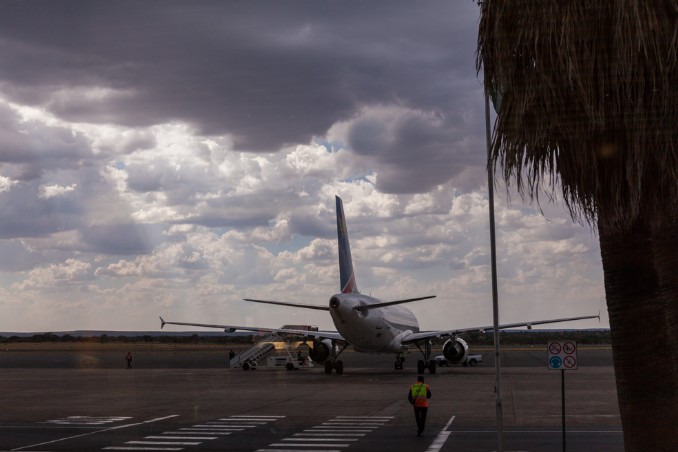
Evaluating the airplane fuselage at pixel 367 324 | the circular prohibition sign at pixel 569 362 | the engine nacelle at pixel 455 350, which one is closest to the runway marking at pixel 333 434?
the circular prohibition sign at pixel 569 362

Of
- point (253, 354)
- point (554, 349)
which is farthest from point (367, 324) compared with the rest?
point (554, 349)

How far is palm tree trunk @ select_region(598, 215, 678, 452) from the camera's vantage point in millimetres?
10328

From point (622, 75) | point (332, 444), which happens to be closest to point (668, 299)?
point (622, 75)

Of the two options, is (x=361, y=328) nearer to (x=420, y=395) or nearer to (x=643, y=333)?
(x=420, y=395)

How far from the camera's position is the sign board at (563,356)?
19938 mm

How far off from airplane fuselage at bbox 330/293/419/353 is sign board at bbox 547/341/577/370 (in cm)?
3017

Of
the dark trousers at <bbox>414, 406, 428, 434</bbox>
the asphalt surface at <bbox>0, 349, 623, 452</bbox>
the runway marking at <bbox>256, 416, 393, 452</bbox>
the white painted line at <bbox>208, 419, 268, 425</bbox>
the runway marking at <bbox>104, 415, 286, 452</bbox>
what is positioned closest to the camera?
the runway marking at <bbox>256, 416, 393, 452</bbox>

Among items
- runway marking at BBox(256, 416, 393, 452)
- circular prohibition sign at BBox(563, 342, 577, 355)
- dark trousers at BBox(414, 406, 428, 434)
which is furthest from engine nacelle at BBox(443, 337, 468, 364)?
circular prohibition sign at BBox(563, 342, 577, 355)

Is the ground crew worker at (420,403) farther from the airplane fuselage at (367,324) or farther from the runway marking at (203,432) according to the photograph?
the airplane fuselage at (367,324)

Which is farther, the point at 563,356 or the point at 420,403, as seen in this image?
the point at 420,403

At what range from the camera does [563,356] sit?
2000cm

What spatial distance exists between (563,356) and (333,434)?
6738mm

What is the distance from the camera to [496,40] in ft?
35.6

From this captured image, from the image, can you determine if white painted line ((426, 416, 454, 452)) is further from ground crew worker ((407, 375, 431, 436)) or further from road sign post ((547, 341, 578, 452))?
road sign post ((547, 341, 578, 452))
